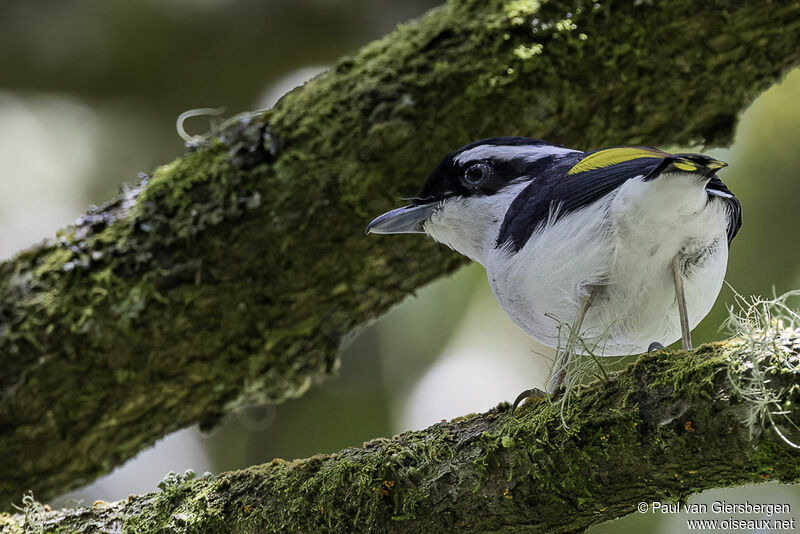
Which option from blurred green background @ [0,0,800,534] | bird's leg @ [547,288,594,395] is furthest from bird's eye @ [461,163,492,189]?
blurred green background @ [0,0,800,534]

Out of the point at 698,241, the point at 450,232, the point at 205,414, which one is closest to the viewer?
the point at 698,241

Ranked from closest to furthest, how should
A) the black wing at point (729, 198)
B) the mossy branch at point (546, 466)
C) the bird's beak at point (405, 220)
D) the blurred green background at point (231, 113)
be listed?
the mossy branch at point (546, 466), the black wing at point (729, 198), the bird's beak at point (405, 220), the blurred green background at point (231, 113)

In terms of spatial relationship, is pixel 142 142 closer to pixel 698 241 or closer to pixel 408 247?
pixel 408 247

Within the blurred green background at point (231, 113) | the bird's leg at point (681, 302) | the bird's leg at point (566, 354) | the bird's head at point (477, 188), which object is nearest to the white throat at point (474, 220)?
the bird's head at point (477, 188)

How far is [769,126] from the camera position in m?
5.33

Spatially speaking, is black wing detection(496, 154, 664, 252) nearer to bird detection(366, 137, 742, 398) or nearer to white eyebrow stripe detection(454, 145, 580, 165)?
bird detection(366, 137, 742, 398)

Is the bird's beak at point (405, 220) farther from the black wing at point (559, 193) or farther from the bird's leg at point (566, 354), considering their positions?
the bird's leg at point (566, 354)

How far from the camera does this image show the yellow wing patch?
191cm

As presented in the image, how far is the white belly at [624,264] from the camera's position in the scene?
179 cm

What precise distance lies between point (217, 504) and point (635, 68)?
7.26 feet

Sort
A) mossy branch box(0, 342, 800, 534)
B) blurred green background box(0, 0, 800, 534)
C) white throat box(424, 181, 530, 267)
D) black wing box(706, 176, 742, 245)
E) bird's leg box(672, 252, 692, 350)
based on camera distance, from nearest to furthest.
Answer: mossy branch box(0, 342, 800, 534) → bird's leg box(672, 252, 692, 350) → black wing box(706, 176, 742, 245) → white throat box(424, 181, 530, 267) → blurred green background box(0, 0, 800, 534)

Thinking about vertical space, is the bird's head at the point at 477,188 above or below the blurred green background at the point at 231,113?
below

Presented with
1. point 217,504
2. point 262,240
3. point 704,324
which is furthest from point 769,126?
point 217,504

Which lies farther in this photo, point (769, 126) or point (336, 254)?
point (769, 126)
